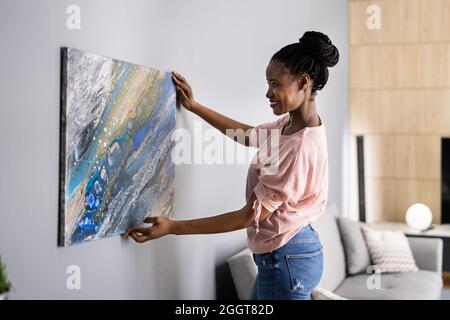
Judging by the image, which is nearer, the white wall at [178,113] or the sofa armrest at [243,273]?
the white wall at [178,113]

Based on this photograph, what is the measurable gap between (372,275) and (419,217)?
1264 millimetres

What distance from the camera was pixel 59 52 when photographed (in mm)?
1780

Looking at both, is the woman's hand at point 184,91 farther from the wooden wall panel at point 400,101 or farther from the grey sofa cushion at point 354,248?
the wooden wall panel at point 400,101

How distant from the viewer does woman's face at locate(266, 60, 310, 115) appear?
6.97 feet

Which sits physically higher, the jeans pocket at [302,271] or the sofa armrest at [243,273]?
the jeans pocket at [302,271]

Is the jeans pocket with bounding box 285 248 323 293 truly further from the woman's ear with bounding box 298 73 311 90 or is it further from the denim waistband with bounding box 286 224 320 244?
the woman's ear with bounding box 298 73 311 90

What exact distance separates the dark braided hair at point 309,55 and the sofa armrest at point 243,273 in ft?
3.25

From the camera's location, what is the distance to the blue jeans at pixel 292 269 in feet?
7.14

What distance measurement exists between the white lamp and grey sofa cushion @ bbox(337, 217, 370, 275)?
1037 millimetres

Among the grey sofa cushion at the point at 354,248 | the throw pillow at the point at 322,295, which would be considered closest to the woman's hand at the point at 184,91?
the throw pillow at the point at 322,295

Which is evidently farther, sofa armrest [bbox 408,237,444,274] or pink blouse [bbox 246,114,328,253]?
sofa armrest [bbox 408,237,444,274]

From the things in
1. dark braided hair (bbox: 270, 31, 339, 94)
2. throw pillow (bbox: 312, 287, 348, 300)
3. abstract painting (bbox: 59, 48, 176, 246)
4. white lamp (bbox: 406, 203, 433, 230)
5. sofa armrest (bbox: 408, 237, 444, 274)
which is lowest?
sofa armrest (bbox: 408, 237, 444, 274)

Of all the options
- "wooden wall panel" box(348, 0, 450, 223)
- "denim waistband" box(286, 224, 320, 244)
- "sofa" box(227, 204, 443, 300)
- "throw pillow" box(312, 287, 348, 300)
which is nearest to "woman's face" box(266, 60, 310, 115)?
"denim waistband" box(286, 224, 320, 244)
